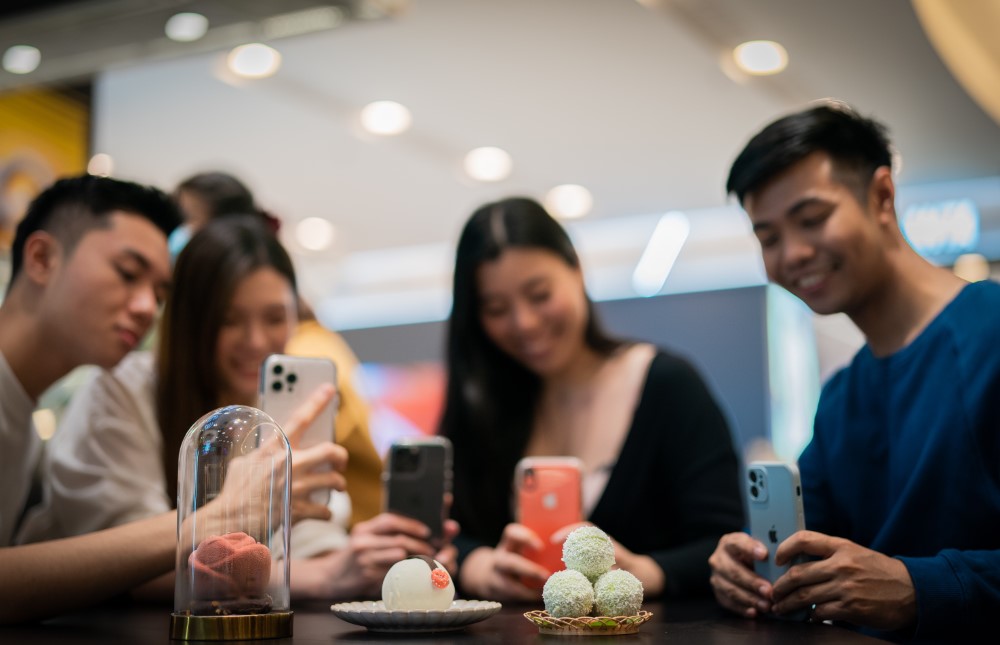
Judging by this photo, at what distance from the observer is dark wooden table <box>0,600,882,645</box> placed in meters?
1.23

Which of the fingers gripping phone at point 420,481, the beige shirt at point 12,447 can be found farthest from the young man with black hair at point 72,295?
the fingers gripping phone at point 420,481

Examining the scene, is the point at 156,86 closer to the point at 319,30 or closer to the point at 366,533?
the point at 319,30

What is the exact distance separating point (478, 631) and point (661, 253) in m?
6.57

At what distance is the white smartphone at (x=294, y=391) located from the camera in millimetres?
1853

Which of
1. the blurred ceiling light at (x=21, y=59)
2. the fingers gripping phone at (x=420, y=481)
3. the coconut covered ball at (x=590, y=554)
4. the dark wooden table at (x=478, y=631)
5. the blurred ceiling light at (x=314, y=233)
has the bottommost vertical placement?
the dark wooden table at (x=478, y=631)

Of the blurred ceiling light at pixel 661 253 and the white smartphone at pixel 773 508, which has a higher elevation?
the blurred ceiling light at pixel 661 253

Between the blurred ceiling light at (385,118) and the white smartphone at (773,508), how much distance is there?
13.4 ft

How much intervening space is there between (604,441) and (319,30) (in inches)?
58.7

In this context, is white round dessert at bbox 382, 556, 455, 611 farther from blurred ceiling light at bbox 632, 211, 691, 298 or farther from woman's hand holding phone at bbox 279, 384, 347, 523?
blurred ceiling light at bbox 632, 211, 691, 298

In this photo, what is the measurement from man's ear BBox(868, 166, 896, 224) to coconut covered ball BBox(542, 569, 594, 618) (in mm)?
933

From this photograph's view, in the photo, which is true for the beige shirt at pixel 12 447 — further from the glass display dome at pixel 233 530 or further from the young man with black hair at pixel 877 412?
the young man with black hair at pixel 877 412

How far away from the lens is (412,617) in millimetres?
1276

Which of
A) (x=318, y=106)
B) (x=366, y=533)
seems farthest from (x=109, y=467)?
(x=318, y=106)

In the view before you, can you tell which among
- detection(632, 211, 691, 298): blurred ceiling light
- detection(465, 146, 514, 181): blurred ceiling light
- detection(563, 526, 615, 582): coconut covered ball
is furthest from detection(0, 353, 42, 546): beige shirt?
detection(632, 211, 691, 298): blurred ceiling light
